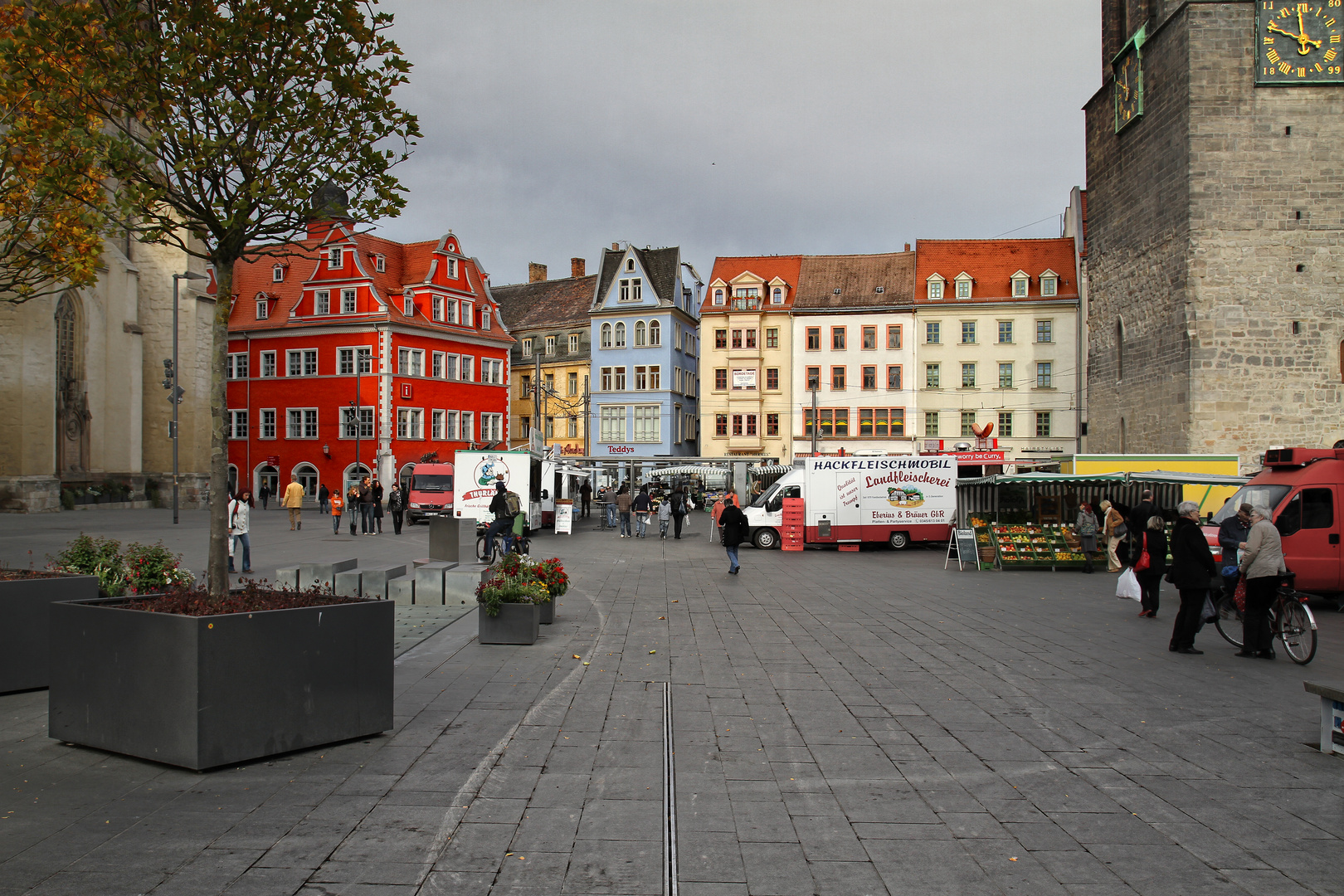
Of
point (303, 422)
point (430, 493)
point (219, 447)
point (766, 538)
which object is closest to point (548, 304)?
point (303, 422)

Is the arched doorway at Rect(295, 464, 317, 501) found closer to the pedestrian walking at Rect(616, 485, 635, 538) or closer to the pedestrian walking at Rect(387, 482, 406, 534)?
the pedestrian walking at Rect(387, 482, 406, 534)

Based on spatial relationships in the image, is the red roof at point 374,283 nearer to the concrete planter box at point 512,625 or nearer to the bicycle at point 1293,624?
the concrete planter box at point 512,625

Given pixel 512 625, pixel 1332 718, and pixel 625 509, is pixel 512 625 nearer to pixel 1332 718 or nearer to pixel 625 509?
pixel 1332 718

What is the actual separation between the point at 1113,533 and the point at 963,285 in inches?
1512

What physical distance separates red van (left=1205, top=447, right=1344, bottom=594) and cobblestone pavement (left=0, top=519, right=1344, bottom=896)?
6952 millimetres

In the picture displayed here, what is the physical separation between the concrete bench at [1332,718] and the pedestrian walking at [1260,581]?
418cm

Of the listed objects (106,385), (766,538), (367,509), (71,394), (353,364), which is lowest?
(766,538)

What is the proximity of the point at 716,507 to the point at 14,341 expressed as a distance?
26739mm

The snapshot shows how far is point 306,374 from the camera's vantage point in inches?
2226

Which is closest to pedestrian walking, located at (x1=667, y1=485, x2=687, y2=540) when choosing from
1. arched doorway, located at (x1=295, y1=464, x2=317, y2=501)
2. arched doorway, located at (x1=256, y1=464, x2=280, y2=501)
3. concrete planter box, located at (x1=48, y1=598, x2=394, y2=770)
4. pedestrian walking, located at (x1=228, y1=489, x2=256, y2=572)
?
pedestrian walking, located at (x1=228, y1=489, x2=256, y2=572)

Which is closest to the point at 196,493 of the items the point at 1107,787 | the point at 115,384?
the point at 115,384

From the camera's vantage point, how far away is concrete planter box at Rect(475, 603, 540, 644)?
1072cm

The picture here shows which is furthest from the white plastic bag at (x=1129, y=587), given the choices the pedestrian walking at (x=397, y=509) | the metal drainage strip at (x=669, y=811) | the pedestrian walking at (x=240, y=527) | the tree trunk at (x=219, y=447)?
the pedestrian walking at (x=397, y=509)

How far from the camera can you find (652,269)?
64.2m
